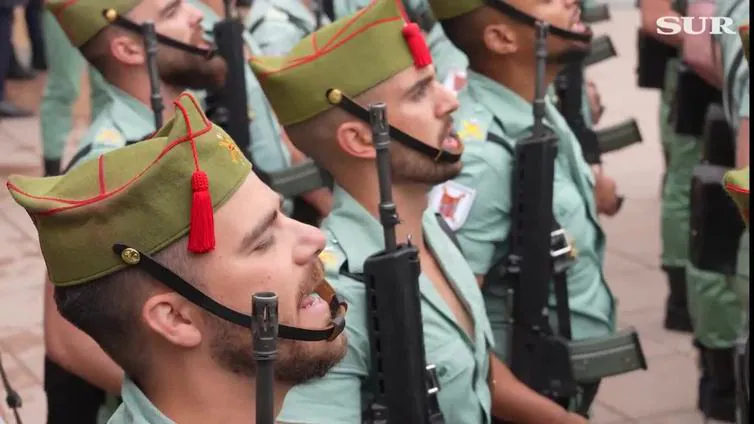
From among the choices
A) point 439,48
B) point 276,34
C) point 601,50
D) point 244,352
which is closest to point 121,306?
point 244,352

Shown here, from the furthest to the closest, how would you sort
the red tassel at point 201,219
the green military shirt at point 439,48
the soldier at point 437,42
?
the green military shirt at point 439,48 → the soldier at point 437,42 → the red tassel at point 201,219

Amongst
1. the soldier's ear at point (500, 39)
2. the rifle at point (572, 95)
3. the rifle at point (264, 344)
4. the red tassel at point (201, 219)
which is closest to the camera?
the rifle at point (264, 344)

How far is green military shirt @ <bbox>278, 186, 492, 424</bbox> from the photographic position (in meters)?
2.33

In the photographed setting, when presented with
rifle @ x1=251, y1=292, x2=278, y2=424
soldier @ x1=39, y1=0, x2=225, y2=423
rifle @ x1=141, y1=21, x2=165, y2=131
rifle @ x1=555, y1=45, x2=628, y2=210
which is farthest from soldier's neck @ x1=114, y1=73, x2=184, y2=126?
rifle @ x1=251, y1=292, x2=278, y2=424

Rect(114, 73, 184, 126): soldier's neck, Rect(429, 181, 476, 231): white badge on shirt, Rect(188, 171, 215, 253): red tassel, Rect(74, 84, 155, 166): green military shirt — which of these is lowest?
Rect(429, 181, 476, 231): white badge on shirt

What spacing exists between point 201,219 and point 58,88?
12.4 ft

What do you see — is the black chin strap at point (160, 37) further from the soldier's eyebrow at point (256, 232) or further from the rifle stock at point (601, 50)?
the rifle stock at point (601, 50)

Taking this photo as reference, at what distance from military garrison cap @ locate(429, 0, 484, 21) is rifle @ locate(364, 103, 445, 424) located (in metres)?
1.00

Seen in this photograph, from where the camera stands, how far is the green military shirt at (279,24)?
4500 millimetres

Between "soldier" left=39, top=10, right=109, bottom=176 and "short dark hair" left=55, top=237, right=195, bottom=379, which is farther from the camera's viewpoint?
"soldier" left=39, top=10, right=109, bottom=176

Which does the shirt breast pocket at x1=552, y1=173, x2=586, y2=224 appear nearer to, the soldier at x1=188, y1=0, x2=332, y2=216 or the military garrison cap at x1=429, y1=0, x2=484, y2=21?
the military garrison cap at x1=429, y1=0, x2=484, y2=21

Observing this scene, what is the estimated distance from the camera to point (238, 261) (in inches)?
72.8

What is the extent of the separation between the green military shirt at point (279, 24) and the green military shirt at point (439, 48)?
17 cm

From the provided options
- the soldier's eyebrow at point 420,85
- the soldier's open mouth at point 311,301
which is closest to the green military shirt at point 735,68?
the soldier's eyebrow at point 420,85
